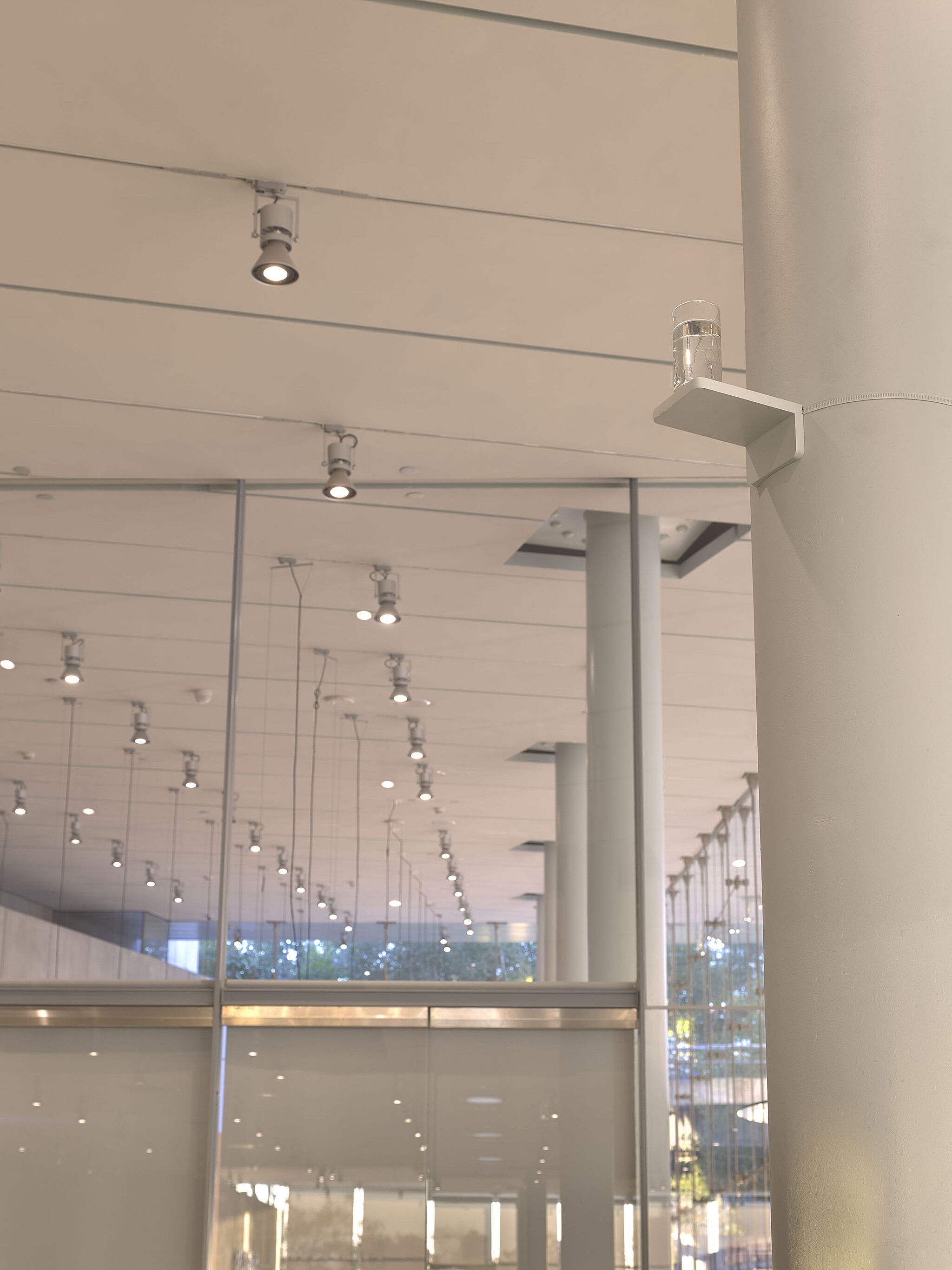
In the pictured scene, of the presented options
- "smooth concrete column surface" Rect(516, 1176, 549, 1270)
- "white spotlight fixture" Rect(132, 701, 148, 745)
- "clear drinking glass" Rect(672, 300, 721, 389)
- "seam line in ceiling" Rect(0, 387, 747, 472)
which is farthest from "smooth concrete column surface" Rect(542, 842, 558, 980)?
"clear drinking glass" Rect(672, 300, 721, 389)

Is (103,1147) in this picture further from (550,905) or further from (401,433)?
(401,433)

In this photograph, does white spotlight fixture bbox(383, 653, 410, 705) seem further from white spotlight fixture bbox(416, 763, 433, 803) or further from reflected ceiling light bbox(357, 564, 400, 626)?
white spotlight fixture bbox(416, 763, 433, 803)

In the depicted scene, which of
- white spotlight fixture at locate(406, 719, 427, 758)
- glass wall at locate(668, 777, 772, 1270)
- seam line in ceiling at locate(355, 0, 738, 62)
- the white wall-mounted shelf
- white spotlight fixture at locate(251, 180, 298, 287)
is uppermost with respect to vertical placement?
seam line in ceiling at locate(355, 0, 738, 62)

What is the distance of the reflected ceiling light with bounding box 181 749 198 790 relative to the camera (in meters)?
6.12

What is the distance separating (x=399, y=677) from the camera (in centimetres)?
657

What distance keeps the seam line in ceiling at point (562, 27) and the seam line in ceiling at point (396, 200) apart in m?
0.65

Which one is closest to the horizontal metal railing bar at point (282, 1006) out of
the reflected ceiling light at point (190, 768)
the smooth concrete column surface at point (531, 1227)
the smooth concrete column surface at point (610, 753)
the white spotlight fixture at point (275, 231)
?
the smooth concrete column surface at point (610, 753)

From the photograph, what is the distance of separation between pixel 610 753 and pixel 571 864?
0.56 metres

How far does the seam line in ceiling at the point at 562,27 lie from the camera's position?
3.51 m

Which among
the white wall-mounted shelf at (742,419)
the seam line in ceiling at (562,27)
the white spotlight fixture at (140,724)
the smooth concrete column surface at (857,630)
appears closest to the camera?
the smooth concrete column surface at (857,630)

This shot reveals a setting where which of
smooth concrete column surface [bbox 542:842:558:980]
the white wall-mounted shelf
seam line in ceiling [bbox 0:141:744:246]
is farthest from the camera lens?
smooth concrete column surface [bbox 542:842:558:980]

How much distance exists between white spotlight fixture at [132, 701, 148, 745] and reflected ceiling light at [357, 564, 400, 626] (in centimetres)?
113

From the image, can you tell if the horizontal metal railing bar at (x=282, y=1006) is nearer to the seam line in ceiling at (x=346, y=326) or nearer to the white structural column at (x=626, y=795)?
the white structural column at (x=626, y=795)

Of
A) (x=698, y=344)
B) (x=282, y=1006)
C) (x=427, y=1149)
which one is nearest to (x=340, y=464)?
(x=282, y=1006)
